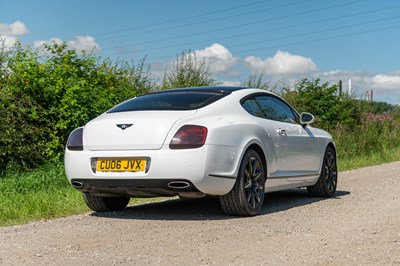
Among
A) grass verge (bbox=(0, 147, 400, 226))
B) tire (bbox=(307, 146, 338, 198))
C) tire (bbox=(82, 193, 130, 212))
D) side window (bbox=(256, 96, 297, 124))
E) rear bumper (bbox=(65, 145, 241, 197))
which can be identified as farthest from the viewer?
tire (bbox=(307, 146, 338, 198))

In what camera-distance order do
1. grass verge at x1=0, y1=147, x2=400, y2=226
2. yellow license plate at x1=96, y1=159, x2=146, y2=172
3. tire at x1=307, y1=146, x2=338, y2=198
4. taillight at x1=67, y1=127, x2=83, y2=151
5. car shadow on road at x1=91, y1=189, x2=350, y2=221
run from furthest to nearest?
tire at x1=307, y1=146, x2=338, y2=198, grass verge at x1=0, y1=147, x2=400, y2=226, car shadow on road at x1=91, y1=189, x2=350, y2=221, taillight at x1=67, y1=127, x2=83, y2=151, yellow license plate at x1=96, y1=159, x2=146, y2=172

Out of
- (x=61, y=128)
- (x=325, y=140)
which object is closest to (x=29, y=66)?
(x=61, y=128)

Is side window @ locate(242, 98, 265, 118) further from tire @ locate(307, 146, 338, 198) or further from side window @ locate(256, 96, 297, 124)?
tire @ locate(307, 146, 338, 198)

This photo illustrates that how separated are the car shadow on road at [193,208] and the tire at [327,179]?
4.2 inches

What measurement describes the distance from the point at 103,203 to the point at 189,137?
5.66 ft

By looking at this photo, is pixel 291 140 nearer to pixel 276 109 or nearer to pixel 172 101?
pixel 276 109

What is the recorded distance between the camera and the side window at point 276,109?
8195 mm

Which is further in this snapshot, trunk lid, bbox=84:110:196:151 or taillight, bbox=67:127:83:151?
taillight, bbox=67:127:83:151

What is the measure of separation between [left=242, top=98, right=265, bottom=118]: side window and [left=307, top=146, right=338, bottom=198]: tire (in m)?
1.83

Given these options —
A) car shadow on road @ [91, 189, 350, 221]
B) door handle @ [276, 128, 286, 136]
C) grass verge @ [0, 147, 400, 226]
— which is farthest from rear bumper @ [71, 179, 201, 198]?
door handle @ [276, 128, 286, 136]

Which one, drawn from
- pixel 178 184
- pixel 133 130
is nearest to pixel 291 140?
pixel 178 184

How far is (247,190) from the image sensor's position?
7176 millimetres

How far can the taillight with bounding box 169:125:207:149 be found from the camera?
6.59m

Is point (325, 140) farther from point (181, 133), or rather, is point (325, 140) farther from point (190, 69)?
point (190, 69)
